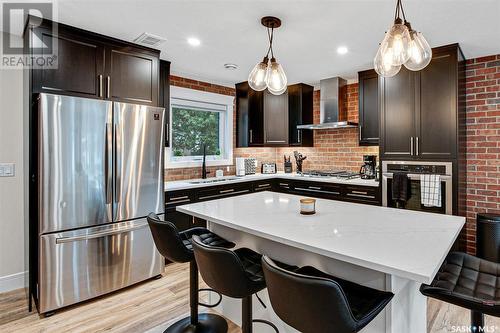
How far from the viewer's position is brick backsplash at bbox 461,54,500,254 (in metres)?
3.17

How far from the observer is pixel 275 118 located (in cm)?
455

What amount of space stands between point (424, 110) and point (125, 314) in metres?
3.49

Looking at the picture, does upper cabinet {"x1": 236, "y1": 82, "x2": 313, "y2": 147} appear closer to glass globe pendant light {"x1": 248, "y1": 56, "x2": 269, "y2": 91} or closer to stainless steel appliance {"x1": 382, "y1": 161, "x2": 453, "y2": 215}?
stainless steel appliance {"x1": 382, "y1": 161, "x2": 453, "y2": 215}

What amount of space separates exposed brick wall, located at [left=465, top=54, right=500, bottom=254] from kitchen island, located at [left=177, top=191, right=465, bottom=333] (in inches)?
79.7

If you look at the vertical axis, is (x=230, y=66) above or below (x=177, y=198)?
above

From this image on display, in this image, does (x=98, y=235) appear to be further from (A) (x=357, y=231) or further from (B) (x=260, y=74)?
(A) (x=357, y=231)

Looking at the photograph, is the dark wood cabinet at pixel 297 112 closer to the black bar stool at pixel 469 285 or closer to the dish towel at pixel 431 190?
the dish towel at pixel 431 190

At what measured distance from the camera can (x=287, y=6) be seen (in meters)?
2.12

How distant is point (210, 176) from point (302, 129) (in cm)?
162

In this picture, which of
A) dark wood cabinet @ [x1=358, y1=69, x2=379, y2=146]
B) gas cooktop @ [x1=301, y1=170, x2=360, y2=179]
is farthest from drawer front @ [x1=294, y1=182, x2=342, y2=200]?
dark wood cabinet @ [x1=358, y1=69, x2=379, y2=146]

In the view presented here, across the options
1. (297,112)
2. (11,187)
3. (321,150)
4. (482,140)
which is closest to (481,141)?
(482,140)

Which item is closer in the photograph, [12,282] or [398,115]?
[12,282]

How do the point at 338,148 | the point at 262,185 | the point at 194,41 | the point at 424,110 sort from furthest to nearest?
the point at 338,148 < the point at 262,185 < the point at 424,110 < the point at 194,41

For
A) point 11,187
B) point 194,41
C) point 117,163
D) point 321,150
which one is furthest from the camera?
point 321,150
